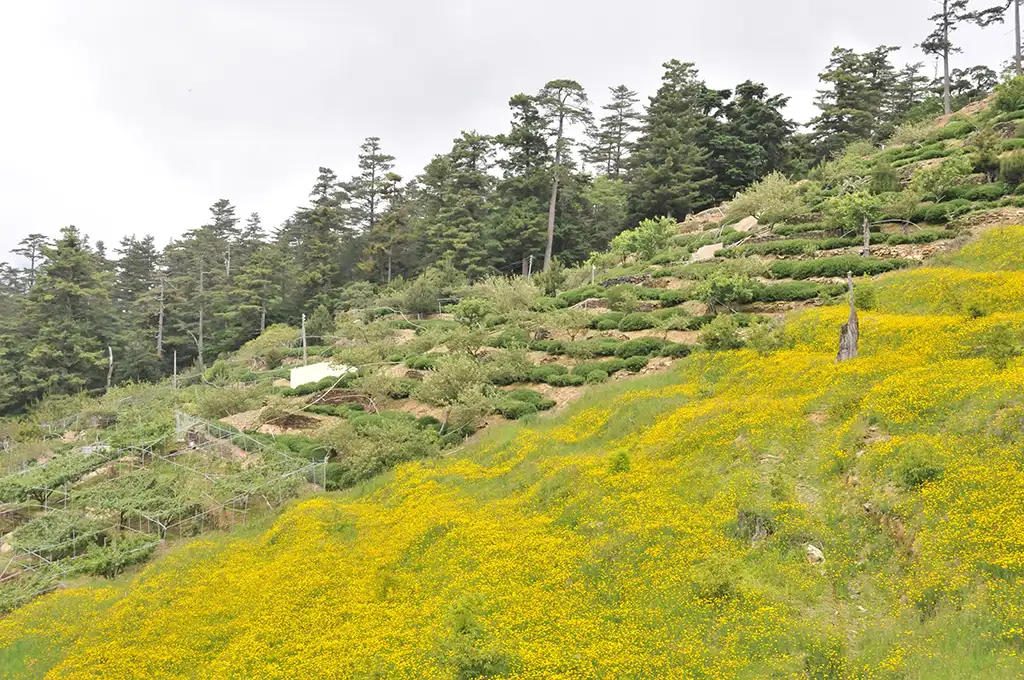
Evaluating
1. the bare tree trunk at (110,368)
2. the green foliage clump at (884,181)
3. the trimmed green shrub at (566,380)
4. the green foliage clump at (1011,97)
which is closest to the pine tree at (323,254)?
the bare tree trunk at (110,368)

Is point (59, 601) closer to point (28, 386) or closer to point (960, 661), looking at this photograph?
point (960, 661)

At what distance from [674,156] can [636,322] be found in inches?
1205

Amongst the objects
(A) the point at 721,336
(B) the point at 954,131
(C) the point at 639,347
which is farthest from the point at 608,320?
(B) the point at 954,131

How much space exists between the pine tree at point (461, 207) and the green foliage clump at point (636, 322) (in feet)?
88.8

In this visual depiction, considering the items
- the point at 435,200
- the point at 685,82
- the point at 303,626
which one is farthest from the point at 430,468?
the point at 685,82

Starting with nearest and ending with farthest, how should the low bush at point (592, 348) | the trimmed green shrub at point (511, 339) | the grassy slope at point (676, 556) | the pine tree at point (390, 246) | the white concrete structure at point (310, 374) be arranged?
the grassy slope at point (676, 556) → the low bush at point (592, 348) → the trimmed green shrub at point (511, 339) → the white concrete structure at point (310, 374) → the pine tree at point (390, 246)

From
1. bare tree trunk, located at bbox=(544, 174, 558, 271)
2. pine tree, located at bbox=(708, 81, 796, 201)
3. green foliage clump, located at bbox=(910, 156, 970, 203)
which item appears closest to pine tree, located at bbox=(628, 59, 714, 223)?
pine tree, located at bbox=(708, 81, 796, 201)

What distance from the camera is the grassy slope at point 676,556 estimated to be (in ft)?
29.3

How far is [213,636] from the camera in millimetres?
12758

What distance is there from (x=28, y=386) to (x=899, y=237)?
225ft

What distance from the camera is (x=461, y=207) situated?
58.8 metres

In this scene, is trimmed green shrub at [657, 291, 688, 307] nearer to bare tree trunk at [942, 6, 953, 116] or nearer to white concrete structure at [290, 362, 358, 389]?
white concrete structure at [290, 362, 358, 389]

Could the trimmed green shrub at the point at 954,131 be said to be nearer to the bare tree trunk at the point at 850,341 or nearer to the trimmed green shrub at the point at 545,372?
the bare tree trunk at the point at 850,341

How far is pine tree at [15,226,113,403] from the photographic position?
5578cm
